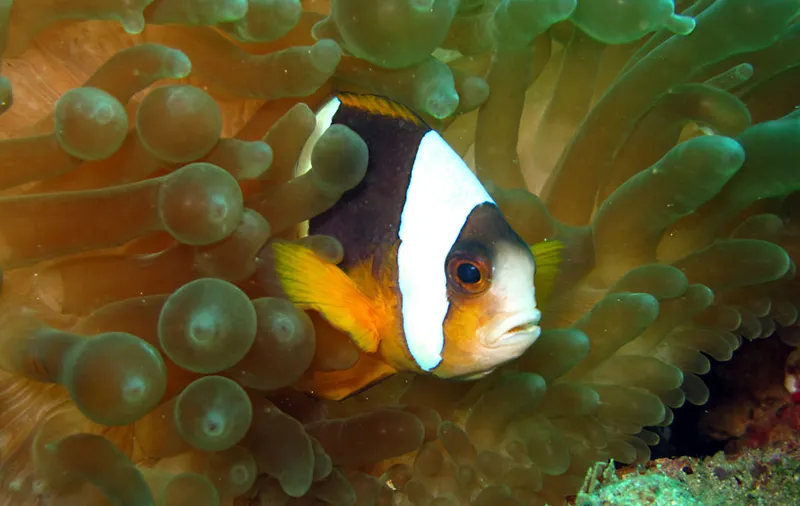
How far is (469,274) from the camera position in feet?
3.94

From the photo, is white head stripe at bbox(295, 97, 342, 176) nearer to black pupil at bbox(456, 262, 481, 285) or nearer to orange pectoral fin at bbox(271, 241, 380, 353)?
orange pectoral fin at bbox(271, 241, 380, 353)

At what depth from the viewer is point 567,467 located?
138 cm

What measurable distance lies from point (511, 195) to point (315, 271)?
20.6 inches

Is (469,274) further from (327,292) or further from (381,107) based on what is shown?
(381,107)

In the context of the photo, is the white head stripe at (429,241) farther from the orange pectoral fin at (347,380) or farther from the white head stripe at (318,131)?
the white head stripe at (318,131)

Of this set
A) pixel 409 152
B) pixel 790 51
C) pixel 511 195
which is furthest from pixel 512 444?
pixel 790 51

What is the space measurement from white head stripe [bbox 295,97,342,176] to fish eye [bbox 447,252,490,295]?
1.38 feet

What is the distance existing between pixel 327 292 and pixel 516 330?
1.13 feet

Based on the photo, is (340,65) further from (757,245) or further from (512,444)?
(757,245)

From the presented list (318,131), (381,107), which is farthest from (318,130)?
(381,107)

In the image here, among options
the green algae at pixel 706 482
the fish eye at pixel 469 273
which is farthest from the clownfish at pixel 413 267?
the green algae at pixel 706 482

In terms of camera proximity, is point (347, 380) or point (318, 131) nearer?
point (347, 380)

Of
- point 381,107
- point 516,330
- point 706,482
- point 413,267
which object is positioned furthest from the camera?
point 706,482

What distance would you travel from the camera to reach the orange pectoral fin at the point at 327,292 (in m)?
1.20
